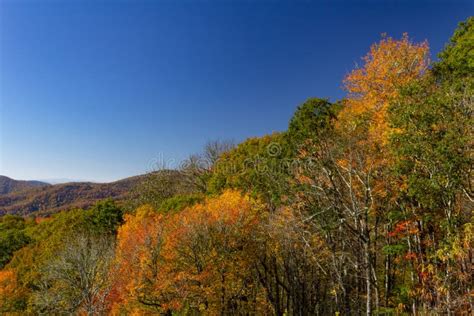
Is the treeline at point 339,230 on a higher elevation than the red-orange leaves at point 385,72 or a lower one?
lower

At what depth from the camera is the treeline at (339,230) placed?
37.3ft

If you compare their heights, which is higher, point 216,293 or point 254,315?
point 216,293

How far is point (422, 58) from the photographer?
Result: 23031 millimetres

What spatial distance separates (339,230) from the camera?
1811 cm

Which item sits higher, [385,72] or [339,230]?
[385,72]

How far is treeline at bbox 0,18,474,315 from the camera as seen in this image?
11375 mm

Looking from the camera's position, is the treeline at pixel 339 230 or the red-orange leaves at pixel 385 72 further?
the red-orange leaves at pixel 385 72

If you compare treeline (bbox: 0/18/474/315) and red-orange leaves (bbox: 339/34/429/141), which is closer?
treeline (bbox: 0/18/474/315)

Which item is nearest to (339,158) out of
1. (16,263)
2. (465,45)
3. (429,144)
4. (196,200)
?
(429,144)

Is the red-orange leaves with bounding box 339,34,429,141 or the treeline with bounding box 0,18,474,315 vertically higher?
the red-orange leaves with bounding box 339,34,429,141

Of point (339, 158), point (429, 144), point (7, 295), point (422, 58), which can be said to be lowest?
point (7, 295)

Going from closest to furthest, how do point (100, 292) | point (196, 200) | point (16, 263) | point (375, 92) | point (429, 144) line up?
point (429, 144) < point (375, 92) < point (100, 292) < point (196, 200) < point (16, 263)

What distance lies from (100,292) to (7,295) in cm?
1666

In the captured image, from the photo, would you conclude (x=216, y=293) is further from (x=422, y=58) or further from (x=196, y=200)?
(x=422, y=58)
